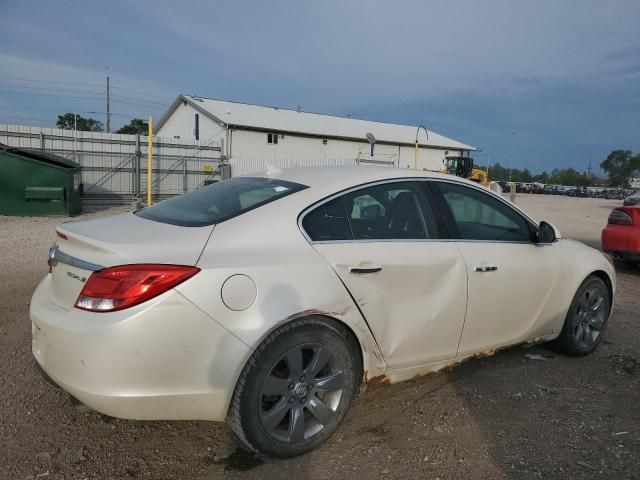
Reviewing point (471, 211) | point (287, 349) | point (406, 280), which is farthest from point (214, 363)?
point (471, 211)

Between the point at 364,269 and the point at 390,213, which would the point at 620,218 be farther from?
the point at 364,269

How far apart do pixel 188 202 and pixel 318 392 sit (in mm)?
1476

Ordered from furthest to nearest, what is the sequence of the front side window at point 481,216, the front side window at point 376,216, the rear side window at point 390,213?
the front side window at point 481,216 < the rear side window at point 390,213 < the front side window at point 376,216

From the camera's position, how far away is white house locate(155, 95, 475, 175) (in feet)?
110

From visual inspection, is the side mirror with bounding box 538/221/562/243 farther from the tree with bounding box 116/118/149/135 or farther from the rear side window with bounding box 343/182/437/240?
the tree with bounding box 116/118/149/135

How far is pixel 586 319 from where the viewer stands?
4.26 metres

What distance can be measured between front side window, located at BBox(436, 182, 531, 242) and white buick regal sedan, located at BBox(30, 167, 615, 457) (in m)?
0.01

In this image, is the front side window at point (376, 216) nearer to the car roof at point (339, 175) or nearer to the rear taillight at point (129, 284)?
the car roof at point (339, 175)

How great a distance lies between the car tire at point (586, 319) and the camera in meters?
4.13

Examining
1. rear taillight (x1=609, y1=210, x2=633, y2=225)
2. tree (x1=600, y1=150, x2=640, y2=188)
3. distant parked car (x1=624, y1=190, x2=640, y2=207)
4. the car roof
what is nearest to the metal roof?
distant parked car (x1=624, y1=190, x2=640, y2=207)

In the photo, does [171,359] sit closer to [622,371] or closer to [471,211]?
[471,211]

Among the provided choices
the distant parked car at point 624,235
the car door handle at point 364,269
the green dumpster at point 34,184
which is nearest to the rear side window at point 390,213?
the car door handle at point 364,269

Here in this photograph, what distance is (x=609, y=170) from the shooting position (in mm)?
97062

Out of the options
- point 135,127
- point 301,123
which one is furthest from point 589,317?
point 135,127
